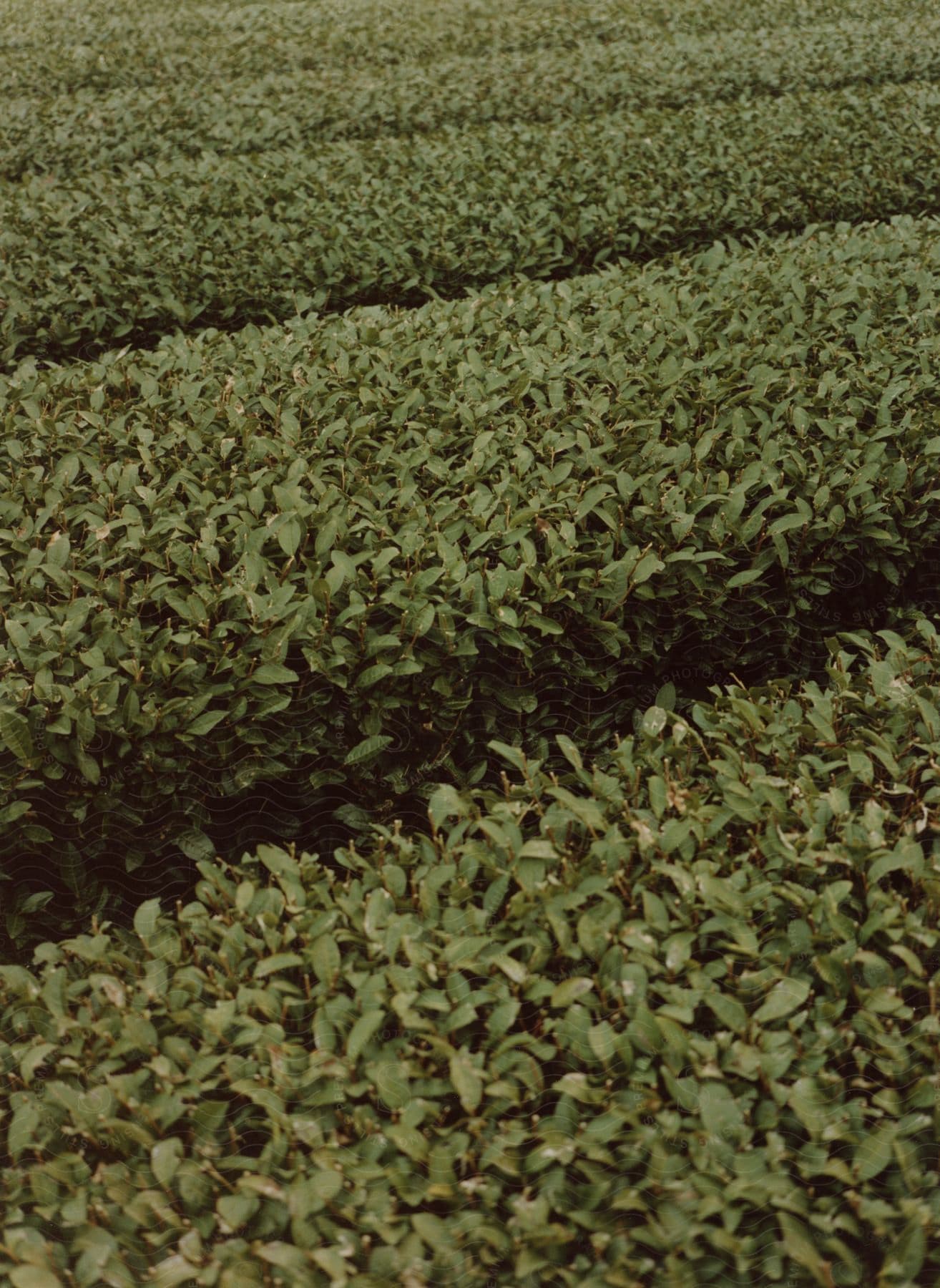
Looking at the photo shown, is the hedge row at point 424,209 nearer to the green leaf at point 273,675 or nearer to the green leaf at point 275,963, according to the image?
the green leaf at point 273,675

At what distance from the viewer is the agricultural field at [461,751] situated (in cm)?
142

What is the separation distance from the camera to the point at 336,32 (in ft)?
26.0

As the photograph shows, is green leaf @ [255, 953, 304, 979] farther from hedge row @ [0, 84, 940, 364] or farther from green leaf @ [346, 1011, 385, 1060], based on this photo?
hedge row @ [0, 84, 940, 364]

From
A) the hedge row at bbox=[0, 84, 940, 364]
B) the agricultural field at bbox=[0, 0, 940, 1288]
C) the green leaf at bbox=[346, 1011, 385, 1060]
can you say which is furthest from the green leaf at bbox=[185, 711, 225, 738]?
the hedge row at bbox=[0, 84, 940, 364]

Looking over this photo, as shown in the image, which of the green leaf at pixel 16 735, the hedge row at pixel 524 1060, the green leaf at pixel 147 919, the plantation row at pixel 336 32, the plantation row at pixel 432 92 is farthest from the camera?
the plantation row at pixel 336 32

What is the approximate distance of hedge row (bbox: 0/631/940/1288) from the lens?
4.48 feet

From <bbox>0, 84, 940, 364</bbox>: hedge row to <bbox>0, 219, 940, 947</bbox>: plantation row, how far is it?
43.0 inches

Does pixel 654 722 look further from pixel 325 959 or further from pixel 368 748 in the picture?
pixel 325 959

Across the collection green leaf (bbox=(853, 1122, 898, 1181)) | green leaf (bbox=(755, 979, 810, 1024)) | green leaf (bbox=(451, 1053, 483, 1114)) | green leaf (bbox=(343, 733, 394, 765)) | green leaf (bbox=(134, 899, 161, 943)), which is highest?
green leaf (bbox=(343, 733, 394, 765))

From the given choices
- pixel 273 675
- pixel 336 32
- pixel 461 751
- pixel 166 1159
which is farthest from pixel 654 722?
pixel 336 32

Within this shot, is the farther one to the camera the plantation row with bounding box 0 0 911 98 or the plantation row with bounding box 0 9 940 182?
the plantation row with bounding box 0 0 911 98

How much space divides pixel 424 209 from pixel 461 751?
3.14 m

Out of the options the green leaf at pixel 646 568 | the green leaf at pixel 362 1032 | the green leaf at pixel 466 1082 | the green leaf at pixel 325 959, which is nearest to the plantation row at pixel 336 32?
the green leaf at pixel 646 568

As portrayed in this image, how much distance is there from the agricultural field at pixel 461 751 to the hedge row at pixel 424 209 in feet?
0.13
